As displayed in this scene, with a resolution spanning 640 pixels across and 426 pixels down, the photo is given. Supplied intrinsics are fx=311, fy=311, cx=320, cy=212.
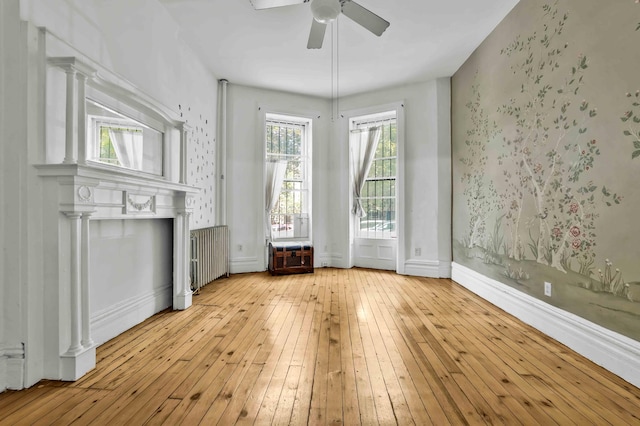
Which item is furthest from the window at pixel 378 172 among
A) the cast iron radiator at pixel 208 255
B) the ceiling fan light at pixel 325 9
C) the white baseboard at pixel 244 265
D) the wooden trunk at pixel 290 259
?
the ceiling fan light at pixel 325 9

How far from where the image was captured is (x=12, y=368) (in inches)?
69.5

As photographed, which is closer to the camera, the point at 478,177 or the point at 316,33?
the point at 316,33

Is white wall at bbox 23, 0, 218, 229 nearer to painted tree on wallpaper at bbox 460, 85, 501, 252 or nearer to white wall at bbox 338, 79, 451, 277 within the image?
white wall at bbox 338, 79, 451, 277

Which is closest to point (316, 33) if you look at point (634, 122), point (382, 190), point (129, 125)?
point (129, 125)

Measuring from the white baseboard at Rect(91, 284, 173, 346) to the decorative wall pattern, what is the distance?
1.09 meters

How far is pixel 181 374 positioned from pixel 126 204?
1.33m

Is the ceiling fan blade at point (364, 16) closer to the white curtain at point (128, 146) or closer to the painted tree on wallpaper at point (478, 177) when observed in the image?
the painted tree on wallpaper at point (478, 177)

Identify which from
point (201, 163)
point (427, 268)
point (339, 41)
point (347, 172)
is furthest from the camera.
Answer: point (347, 172)

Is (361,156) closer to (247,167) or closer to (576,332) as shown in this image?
(247,167)

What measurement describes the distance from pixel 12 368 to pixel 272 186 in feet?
12.8

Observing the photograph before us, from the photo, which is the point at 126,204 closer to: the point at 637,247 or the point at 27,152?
the point at 27,152

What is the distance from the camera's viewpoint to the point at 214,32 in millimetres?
3604

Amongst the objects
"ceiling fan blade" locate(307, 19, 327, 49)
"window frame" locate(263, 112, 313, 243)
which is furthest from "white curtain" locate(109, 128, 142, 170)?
"window frame" locate(263, 112, 313, 243)

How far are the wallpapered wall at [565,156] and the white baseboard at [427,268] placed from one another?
3.15 feet
